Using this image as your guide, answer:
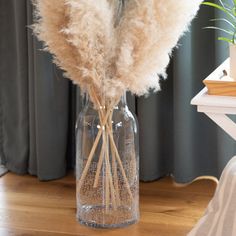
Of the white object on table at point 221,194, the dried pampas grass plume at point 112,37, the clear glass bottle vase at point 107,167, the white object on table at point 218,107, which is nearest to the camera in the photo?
the white object on table at point 221,194

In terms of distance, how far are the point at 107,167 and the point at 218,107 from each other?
63 centimetres

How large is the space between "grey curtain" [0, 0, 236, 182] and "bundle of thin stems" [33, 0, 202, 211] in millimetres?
460

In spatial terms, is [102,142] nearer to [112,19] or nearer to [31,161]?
[112,19]

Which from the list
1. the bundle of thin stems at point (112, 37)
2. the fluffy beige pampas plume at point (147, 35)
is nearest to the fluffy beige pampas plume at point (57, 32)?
the bundle of thin stems at point (112, 37)

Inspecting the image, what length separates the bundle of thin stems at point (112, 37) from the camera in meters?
1.90

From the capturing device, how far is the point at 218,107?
5.42 ft

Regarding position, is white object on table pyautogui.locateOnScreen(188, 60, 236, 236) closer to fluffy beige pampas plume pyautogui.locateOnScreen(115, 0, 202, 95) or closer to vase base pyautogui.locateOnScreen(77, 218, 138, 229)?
fluffy beige pampas plume pyautogui.locateOnScreen(115, 0, 202, 95)

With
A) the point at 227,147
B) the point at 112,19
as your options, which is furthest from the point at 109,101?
the point at 227,147

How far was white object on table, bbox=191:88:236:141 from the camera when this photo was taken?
1641 mm

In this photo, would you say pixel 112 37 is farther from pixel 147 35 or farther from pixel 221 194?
pixel 221 194

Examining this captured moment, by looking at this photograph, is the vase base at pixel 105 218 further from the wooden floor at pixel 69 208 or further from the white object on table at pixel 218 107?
the white object on table at pixel 218 107

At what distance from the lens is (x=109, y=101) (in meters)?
2.10

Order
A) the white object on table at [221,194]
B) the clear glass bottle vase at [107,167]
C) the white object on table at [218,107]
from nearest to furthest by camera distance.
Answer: the white object on table at [221,194] < the white object on table at [218,107] < the clear glass bottle vase at [107,167]

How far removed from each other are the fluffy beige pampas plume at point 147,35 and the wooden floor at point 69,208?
21.6 inches
